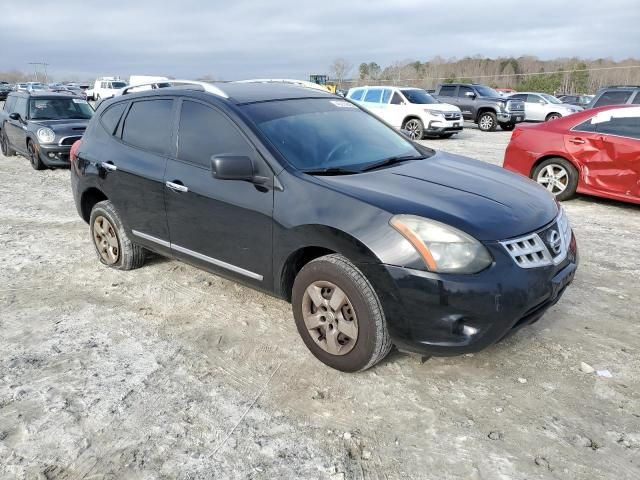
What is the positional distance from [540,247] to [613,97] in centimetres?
1273

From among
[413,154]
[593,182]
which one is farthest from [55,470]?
[593,182]

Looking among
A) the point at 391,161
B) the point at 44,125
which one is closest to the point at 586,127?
the point at 391,161

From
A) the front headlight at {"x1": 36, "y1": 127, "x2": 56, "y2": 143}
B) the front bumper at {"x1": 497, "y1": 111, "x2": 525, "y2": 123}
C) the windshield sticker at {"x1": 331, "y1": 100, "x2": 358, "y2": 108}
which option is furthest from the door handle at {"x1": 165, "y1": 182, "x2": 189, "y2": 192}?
the front bumper at {"x1": 497, "y1": 111, "x2": 525, "y2": 123}

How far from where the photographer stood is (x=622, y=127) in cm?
691

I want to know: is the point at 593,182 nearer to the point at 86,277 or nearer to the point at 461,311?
the point at 461,311

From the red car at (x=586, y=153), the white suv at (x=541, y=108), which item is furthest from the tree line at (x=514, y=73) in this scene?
the red car at (x=586, y=153)

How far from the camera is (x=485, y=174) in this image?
3686 mm

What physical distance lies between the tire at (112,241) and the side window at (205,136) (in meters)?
1.23

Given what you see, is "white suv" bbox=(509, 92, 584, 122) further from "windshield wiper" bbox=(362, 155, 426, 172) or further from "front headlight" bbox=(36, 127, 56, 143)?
"windshield wiper" bbox=(362, 155, 426, 172)

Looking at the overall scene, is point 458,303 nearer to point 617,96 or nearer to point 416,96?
point 617,96

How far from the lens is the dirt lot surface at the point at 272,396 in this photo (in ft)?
8.09

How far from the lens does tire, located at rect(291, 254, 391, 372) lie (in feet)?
9.51

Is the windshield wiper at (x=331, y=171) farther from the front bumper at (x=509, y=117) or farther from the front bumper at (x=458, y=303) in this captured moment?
the front bumper at (x=509, y=117)

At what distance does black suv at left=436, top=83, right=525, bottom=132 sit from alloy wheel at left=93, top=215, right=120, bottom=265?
18.1 meters
